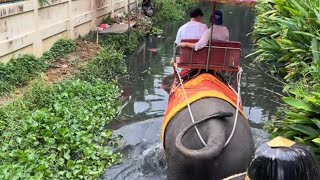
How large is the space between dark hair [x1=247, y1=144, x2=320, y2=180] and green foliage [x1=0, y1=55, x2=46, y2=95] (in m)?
6.46

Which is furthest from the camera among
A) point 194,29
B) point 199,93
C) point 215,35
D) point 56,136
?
point 194,29

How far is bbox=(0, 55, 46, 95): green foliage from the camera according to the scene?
7.63 m

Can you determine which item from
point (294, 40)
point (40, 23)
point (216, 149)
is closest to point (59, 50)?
point (40, 23)

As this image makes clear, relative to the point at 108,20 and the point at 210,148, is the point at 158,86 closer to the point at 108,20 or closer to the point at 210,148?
the point at 108,20

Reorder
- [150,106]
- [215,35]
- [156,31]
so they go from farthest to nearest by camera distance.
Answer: [156,31]
[150,106]
[215,35]

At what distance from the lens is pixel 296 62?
8.94 metres

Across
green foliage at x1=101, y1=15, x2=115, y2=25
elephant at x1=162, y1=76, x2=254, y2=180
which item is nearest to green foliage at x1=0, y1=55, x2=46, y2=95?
elephant at x1=162, y1=76, x2=254, y2=180

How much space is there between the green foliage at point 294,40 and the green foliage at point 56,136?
10.9ft

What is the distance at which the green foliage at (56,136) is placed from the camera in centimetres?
521

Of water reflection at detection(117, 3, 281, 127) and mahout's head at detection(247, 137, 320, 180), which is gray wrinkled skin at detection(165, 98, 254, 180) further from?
water reflection at detection(117, 3, 281, 127)

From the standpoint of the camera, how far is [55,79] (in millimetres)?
8852

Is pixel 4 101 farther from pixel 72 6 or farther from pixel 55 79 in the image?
pixel 72 6

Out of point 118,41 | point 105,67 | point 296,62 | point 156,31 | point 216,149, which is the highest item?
point 216,149

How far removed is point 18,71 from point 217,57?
408 centimetres
